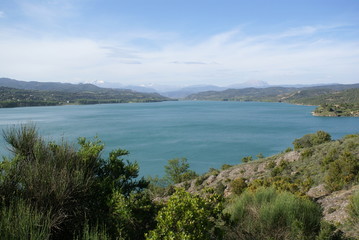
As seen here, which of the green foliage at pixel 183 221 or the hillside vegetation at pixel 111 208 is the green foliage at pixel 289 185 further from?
the green foliage at pixel 183 221

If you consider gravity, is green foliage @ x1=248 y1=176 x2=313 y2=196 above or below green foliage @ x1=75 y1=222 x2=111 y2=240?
below

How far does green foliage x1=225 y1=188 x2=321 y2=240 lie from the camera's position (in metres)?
5.27

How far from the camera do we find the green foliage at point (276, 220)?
17.3 ft

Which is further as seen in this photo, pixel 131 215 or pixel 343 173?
pixel 343 173

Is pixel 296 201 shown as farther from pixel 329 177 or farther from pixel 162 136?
pixel 162 136

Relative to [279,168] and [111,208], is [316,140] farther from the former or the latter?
[111,208]

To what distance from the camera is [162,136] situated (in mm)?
63688

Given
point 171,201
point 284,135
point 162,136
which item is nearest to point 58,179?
point 171,201

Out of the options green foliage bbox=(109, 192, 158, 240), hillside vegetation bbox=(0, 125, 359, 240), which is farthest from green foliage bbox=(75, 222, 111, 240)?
green foliage bbox=(109, 192, 158, 240)

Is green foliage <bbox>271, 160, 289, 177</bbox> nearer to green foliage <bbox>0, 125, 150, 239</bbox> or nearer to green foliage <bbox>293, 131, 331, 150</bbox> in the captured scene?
green foliage <bbox>293, 131, 331, 150</bbox>

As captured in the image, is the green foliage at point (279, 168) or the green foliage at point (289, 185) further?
the green foliage at point (279, 168)

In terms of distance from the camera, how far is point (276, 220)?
18.6 ft

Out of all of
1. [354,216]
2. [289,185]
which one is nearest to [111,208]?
[354,216]

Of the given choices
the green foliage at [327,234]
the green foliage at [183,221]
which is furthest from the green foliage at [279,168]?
the green foliage at [183,221]
